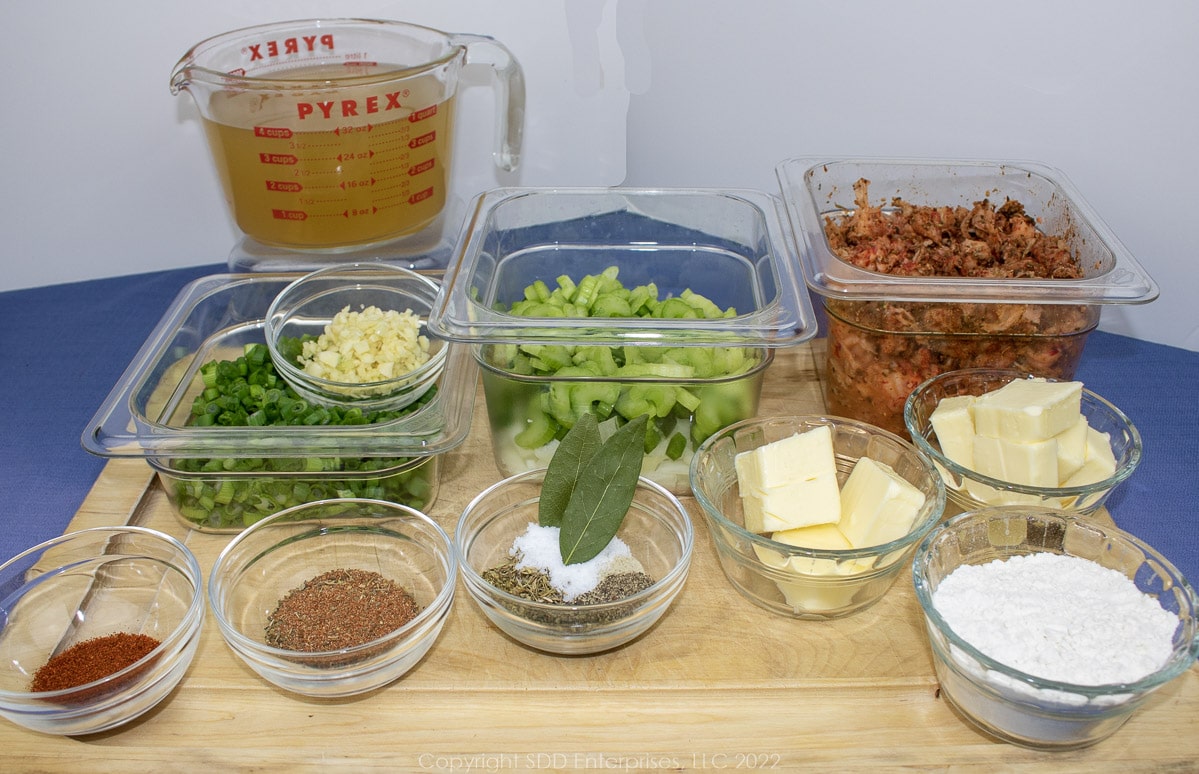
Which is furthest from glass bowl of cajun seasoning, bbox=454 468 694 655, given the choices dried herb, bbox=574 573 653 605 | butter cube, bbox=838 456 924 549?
butter cube, bbox=838 456 924 549

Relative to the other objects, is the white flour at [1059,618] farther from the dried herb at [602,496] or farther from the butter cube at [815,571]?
the dried herb at [602,496]

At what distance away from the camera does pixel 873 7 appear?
77.3 inches

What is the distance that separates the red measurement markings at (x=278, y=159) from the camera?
5.64 feet

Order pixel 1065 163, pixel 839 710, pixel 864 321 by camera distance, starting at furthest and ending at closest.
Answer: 1. pixel 1065 163
2. pixel 864 321
3. pixel 839 710

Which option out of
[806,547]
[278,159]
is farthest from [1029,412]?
[278,159]

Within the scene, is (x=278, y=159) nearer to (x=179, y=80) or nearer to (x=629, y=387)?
(x=179, y=80)

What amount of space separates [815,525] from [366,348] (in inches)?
30.8

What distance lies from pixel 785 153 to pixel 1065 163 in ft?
2.01

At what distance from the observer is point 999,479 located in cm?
137

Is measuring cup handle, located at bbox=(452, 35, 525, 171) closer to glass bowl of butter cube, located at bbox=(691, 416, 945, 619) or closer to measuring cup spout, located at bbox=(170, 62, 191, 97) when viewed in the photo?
measuring cup spout, located at bbox=(170, 62, 191, 97)

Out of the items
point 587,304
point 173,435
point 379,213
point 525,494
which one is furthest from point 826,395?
point 173,435

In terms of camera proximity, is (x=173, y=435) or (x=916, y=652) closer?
(x=916, y=652)

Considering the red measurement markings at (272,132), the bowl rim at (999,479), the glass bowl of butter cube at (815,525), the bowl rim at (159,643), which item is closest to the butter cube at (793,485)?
the glass bowl of butter cube at (815,525)

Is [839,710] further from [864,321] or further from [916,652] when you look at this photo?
[864,321]
